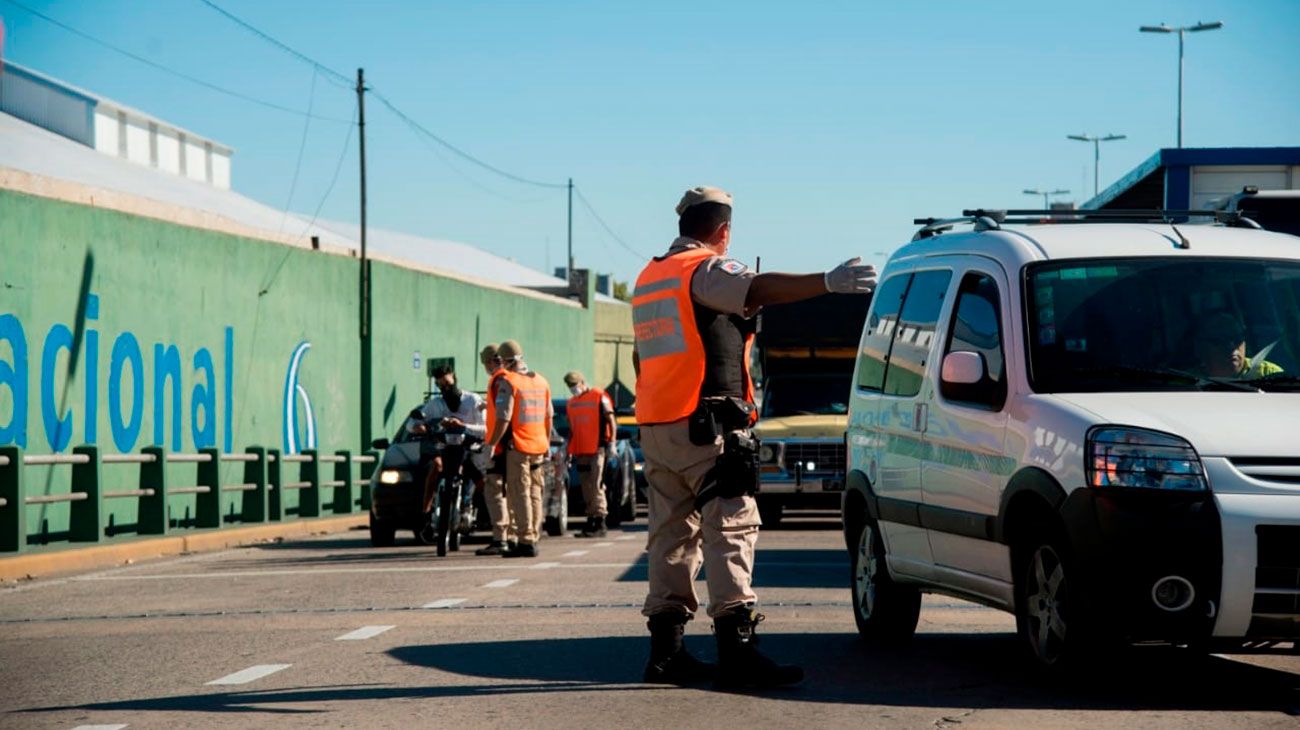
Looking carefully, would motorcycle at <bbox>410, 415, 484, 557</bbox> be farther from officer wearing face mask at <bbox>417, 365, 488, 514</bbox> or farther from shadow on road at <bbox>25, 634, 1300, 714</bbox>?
shadow on road at <bbox>25, 634, 1300, 714</bbox>

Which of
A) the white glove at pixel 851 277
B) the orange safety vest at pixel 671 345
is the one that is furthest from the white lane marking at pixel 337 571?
the white glove at pixel 851 277

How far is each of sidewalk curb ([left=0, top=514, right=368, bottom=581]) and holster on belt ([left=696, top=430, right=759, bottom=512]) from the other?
1006cm

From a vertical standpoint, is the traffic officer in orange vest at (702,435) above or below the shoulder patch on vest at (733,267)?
below

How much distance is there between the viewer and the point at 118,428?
81.1ft

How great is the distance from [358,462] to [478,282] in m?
15.6

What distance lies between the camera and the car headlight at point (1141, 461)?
26.7 feet

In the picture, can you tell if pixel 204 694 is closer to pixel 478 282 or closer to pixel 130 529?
pixel 130 529

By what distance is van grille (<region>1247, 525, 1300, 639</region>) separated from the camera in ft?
26.3

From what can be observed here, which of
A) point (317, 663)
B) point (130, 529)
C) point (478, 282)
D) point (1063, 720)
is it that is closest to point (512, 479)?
point (130, 529)

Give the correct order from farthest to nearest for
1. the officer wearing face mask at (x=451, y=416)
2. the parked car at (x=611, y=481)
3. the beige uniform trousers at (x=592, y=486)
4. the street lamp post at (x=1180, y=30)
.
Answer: the street lamp post at (x=1180, y=30) → the parked car at (x=611, y=481) → the beige uniform trousers at (x=592, y=486) → the officer wearing face mask at (x=451, y=416)

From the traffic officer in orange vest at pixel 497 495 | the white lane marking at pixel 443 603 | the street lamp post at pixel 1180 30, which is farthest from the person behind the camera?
the street lamp post at pixel 1180 30

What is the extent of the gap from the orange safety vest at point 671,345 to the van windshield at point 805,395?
15.3 meters

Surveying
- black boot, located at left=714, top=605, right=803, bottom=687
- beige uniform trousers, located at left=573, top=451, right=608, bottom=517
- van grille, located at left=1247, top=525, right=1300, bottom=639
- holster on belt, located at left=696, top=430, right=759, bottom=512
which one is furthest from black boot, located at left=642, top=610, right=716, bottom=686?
beige uniform trousers, located at left=573, top=451, right=608, bottom=517

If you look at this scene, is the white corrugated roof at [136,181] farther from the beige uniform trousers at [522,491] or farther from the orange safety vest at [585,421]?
the beige uniform trousers at [522,491]
